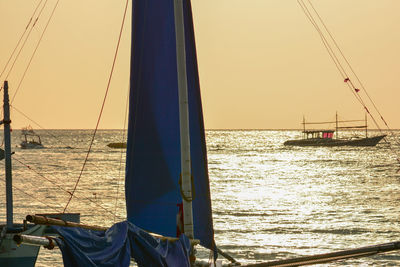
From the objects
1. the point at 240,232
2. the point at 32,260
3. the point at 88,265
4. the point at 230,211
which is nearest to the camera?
the point at 88,265

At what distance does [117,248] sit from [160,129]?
3.69 metres

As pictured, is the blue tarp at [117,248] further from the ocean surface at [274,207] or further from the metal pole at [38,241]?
the ocean surface at [274,207]

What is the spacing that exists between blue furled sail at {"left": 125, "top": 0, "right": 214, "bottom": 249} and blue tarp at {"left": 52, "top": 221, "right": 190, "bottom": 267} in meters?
1.54

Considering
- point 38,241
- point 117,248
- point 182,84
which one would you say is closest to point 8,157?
point 182,84

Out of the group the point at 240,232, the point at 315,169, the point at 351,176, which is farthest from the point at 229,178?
the point at 240,232

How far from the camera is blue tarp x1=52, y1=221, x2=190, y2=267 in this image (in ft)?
32.9

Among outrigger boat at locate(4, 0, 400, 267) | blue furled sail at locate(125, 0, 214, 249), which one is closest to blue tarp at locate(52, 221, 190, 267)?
outrigger boat at locate(4, 0, 400, 267)

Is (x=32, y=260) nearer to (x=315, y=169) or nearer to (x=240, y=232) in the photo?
(x=240, y=232)

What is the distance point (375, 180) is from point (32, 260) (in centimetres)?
7150

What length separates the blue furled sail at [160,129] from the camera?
13430 millimetres

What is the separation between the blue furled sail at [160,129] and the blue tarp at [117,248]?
154 cm

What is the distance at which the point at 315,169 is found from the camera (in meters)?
111

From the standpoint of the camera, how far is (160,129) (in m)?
13.9

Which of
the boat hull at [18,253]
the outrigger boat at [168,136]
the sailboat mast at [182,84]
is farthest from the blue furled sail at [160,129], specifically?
the boat hull at [18,253]
